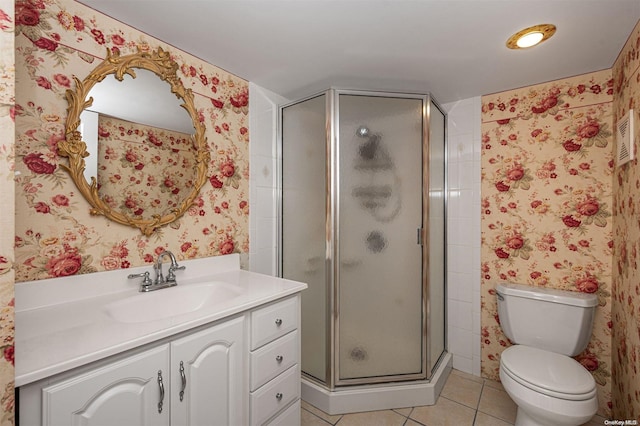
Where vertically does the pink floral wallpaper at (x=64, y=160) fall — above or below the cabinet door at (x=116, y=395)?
above

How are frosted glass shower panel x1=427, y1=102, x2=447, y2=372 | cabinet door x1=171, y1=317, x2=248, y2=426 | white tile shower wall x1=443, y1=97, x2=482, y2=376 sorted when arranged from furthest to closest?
white tile shower wall x1=443, y1=97, x2=482, y2=376 < frosted glass shower panel x1=427, y1=102, x2=447, y2=372 < cabinet door x1=171, y1=317, x2=248, y2=426

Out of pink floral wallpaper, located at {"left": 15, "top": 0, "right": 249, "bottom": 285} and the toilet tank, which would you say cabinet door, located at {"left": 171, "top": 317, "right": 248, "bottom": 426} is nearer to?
pink floral wallpaper, located at {"left": 15, "top": 0, "right": 249, "bottom": 285}

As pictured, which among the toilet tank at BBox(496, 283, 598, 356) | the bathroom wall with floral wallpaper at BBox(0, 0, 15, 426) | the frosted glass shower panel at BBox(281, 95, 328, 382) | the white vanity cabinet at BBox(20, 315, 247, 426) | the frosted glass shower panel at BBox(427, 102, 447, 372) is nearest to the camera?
the bathroom wall with floral wallpaper at BBox(0, 0, 15, 426)

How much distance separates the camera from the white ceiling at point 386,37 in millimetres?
1284

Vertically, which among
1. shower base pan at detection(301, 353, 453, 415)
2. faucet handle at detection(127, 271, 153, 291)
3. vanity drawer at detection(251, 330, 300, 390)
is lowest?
shower base pan at detection(301, 353, 453, 415)

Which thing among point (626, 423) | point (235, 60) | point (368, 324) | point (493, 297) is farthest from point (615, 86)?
point (235, 60)

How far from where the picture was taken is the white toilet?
1356 mm

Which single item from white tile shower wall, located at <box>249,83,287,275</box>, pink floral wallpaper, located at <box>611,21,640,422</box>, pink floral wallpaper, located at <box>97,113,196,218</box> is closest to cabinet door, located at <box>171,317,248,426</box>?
pink floral wallpaper, located at <box>97,113,196,218</box>

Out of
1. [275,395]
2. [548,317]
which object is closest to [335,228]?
[275,395]

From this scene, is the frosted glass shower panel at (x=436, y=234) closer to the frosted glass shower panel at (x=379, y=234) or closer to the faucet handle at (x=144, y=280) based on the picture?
the frosted glass shower panel at (x=379, y=234)

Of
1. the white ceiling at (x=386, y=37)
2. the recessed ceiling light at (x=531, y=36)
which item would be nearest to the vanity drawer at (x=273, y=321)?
the white ceiling at (x=386, y=37)

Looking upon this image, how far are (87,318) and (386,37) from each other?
1771mm

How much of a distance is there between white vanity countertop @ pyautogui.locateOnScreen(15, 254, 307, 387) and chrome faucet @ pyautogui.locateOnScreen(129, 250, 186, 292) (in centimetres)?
5

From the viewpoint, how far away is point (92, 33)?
1.30 meters
